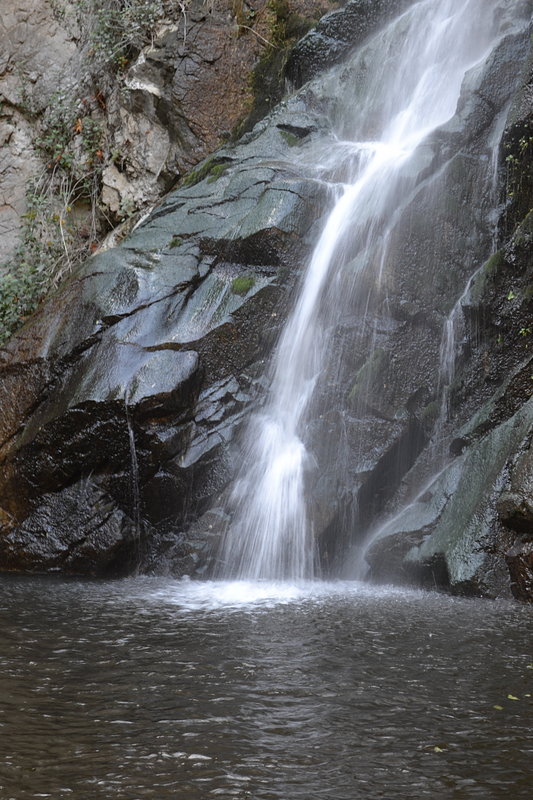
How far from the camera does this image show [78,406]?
7.70m

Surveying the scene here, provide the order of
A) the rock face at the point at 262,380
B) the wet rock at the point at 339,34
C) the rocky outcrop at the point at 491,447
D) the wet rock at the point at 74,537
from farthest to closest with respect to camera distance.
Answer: the wet rock at the point at 339,34
the wet rock at the point at 74,537
the rock face at the point at 262,380
the rocky outcrop at the point at 491,447

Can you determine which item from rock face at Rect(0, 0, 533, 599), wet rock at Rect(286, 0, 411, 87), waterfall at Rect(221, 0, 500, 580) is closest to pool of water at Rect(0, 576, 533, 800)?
waterfall at Rect(221, 0, 500, 580)

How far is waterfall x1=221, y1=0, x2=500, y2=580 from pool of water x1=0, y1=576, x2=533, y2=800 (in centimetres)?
166

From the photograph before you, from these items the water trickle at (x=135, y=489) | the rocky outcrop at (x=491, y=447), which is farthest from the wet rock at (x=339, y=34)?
the water trickle at (x=135, y=489)

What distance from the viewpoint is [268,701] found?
11.5 ft

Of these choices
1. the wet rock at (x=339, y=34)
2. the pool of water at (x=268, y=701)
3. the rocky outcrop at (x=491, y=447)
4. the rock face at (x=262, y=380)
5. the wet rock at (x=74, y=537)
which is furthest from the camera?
the wet rock at (x=339, y=34)

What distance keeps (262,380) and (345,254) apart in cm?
179

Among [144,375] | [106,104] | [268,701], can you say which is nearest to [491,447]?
[144,375]

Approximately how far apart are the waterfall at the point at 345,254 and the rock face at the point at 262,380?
18 centimetres

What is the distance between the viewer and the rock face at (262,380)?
24.0ft

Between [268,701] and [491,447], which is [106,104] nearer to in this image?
[491,447]

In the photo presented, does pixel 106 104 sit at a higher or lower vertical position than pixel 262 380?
higher

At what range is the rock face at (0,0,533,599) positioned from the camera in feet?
24.0

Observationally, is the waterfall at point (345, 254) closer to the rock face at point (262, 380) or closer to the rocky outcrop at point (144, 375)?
the rock face at point (262, 380)
